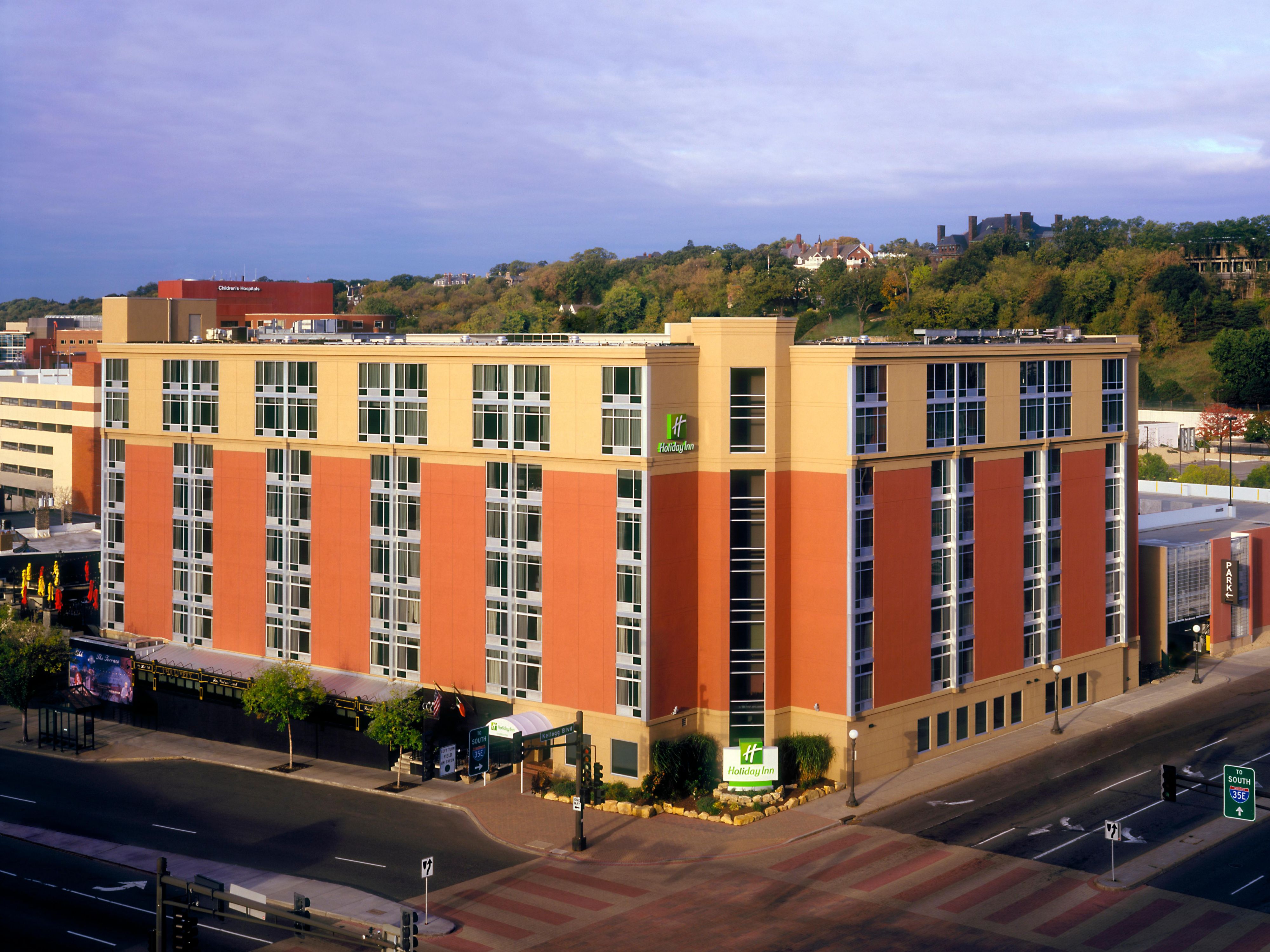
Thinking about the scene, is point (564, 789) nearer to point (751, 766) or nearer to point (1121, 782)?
point (751, 766)

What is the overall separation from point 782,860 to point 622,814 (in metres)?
8.13

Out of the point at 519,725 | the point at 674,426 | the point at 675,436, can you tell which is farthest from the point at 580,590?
the point at 674,426

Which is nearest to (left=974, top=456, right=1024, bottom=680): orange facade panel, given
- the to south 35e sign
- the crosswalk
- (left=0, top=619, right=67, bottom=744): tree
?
the crosswalk

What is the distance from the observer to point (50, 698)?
2896 inches

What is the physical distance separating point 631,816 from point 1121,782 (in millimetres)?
21765

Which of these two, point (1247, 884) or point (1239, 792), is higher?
point (1239, 792)

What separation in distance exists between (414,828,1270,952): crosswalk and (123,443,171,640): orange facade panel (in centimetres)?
3304

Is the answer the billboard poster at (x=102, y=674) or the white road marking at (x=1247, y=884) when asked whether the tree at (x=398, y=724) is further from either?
the white road marking at (x=1247, y=884)

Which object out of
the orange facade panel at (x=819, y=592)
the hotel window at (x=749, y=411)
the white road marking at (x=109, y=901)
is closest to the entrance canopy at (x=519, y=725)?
the orange facade panel at (x=819, y=592)

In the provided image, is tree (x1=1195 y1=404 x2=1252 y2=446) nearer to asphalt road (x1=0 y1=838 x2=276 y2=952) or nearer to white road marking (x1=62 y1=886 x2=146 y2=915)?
asphalt road (x1=0 y1=838 x2=276 y2=952)

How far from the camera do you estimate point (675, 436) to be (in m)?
55.8

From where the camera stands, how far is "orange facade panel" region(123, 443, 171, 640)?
71.2 m

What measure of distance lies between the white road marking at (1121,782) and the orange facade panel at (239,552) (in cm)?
4114

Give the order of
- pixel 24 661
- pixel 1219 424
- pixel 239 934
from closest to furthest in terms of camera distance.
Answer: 1. pixel 239 934
2. pixel 24 661
3. pixel 1219 424
